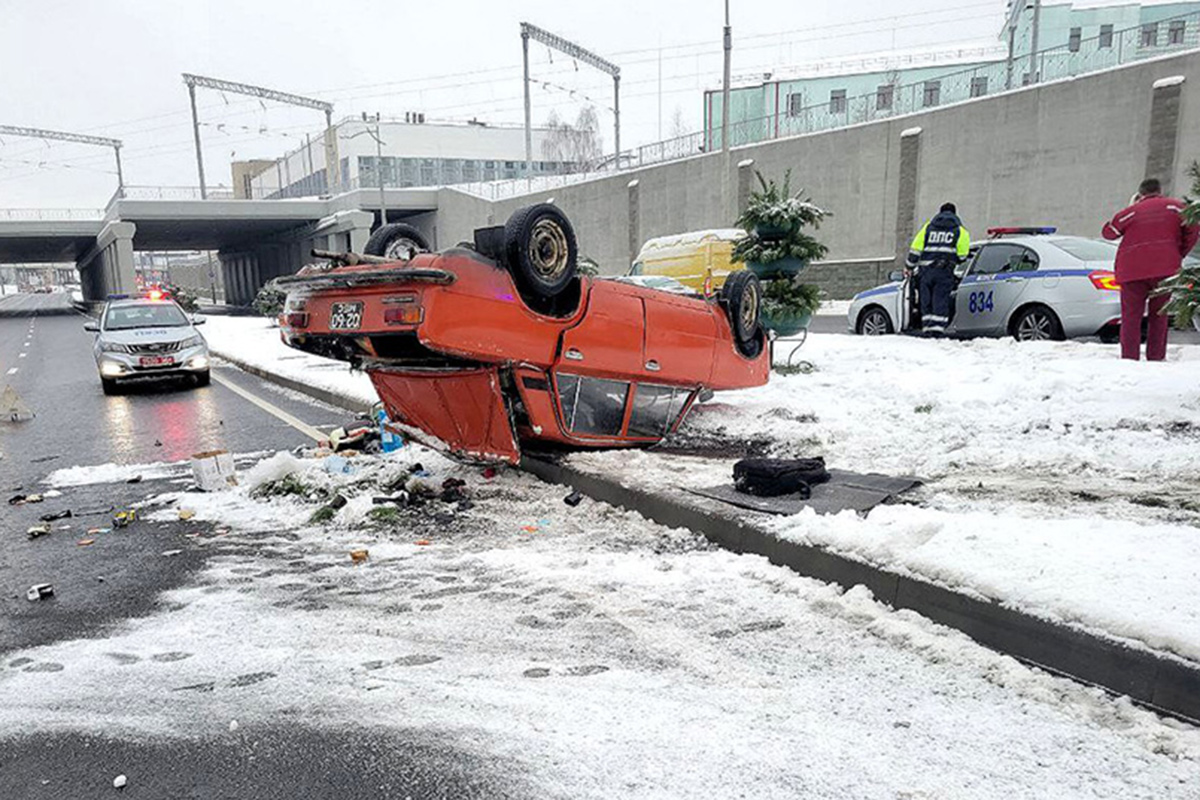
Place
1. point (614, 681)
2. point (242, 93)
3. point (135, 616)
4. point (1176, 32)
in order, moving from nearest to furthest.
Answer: point (614, 681), point (135, 616), point (1176, 32), point (242, 93)

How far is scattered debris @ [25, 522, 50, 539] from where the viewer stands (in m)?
5.02

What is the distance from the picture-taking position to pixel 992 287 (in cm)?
1030

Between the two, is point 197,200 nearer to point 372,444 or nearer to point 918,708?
point 372,444

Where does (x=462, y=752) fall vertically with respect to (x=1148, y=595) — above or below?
below

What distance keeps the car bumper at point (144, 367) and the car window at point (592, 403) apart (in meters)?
9.84

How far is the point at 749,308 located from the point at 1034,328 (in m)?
5.36

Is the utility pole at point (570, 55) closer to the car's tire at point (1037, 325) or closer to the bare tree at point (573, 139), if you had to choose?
the bare tree at point (573, 139)

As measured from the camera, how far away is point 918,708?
8.46 ft

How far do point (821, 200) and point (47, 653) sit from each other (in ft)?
91.1

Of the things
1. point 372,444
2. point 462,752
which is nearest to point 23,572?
point 372,444

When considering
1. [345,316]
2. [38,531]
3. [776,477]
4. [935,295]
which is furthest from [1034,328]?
[38,531]

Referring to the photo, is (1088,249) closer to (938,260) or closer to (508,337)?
(938,260)

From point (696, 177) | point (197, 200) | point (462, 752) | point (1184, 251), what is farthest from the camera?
point (197, 200)

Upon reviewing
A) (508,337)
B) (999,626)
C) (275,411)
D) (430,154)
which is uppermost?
(430,154)
